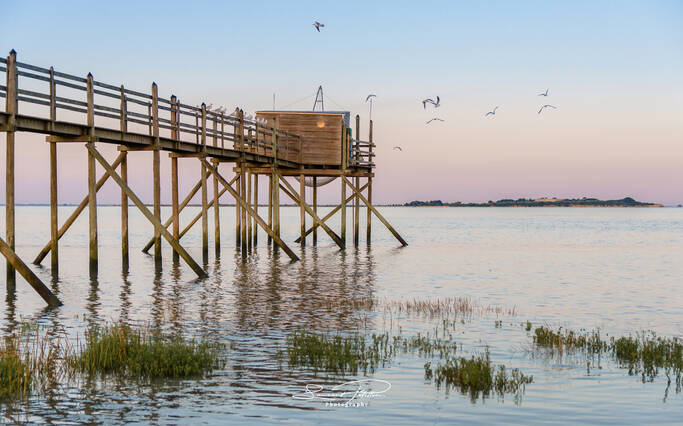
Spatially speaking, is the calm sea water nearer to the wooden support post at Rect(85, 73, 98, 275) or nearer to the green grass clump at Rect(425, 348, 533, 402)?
the green grass clump at Rect(425, 348, 533, 402)

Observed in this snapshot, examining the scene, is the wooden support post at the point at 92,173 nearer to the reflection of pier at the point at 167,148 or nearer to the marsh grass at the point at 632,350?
the reflection of pier at the point at 167,148

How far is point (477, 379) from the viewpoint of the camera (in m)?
9.52

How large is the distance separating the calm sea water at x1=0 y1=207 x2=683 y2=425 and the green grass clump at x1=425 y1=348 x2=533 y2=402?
224 millimetres

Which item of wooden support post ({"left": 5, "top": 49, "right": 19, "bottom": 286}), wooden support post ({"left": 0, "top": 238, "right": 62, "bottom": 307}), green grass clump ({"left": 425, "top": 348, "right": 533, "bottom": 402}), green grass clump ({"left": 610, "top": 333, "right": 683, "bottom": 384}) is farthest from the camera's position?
wooden support post ({"left": 5, "top": 49, "right": 19, "bottom": 286})

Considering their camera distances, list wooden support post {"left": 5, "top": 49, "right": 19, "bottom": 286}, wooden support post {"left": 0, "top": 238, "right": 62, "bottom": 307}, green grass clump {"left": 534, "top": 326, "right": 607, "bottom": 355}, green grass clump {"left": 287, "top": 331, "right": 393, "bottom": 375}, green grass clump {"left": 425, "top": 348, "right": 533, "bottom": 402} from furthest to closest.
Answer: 1. wooden support post {"left": 5, "top": 49, "right": 19, "bottom": 286}
2. wooden support post {"left": 0, "top": 238, "right": 62, "bottom": 307}
3. green grass clump {"left": 534, "top": 326, "right": 607, "bottom": 355}
4. green grass clump {"left": 287, "top": 331, "right": 393, "bottom": 375}
5. green grass clump {"left": 425, "top": 348, "right": 533, "bottom": 402}

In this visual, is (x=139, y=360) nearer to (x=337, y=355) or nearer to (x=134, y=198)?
(x=337, y=355)

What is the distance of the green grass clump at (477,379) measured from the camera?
371 inches

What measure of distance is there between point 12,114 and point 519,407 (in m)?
12.2
